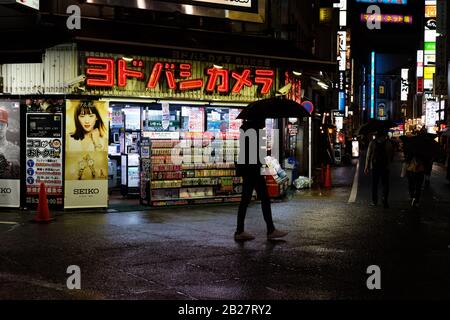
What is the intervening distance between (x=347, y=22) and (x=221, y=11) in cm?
4072

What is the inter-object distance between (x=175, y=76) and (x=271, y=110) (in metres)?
5.31

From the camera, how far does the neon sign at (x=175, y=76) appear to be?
1500cm

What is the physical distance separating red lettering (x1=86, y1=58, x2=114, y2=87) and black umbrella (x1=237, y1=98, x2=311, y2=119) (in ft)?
14.4

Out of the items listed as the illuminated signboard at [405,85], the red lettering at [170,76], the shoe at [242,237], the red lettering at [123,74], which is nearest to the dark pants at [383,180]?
the red lettering at [170,76]

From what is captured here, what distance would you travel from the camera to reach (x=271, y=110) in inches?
463

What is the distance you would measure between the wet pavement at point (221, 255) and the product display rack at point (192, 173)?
112cm

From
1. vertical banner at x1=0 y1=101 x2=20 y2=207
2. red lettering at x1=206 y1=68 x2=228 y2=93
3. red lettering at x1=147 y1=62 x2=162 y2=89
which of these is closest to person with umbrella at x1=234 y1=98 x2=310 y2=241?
red lettering at x1=147 y1=62 x2=162 y2=89

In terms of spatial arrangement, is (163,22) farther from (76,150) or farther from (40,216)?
(40,216)

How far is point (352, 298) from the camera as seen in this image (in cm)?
689


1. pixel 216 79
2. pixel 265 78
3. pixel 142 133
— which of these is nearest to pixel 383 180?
pixel 265 78

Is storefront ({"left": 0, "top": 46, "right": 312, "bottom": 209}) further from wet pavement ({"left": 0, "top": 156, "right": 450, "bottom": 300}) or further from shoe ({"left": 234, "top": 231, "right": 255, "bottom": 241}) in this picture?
shoe ({"left": 234, "top": 231, "right": 255, "bottom": 241})

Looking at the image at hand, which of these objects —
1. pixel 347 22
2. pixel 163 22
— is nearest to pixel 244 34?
pixel 163 22

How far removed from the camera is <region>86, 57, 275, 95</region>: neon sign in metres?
15.0

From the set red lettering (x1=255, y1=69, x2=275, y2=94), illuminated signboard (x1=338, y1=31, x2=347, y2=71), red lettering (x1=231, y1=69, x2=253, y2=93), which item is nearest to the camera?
red lettering (x1=231, y1=69, x2=253, y2=93)
